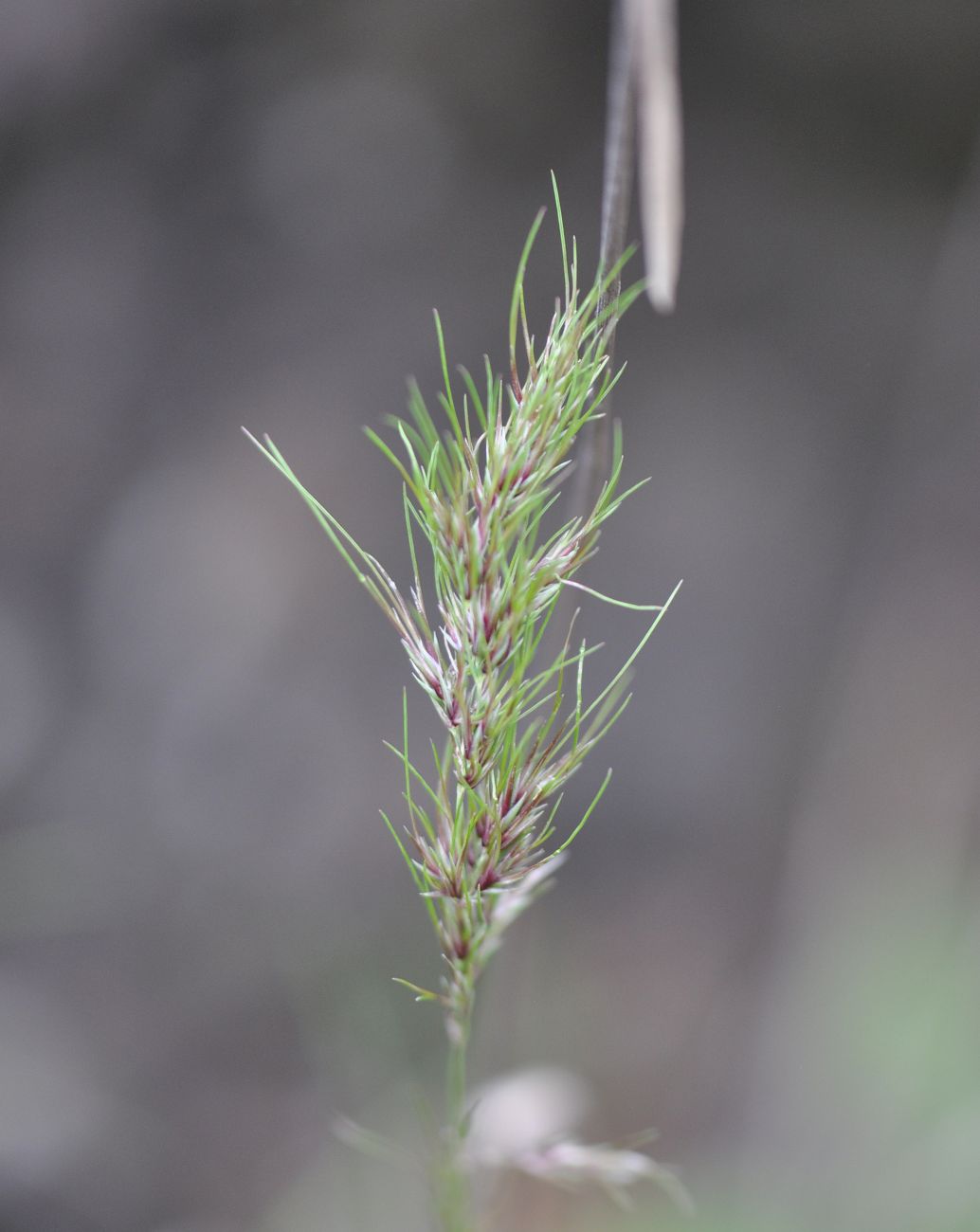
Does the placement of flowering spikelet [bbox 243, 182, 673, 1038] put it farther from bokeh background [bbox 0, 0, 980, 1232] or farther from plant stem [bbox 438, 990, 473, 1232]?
bokeh background [bbox 0, 0, 980, 1232]

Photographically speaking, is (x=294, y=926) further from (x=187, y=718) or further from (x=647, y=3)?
(x=647, y=3)

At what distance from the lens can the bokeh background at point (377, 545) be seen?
155cm

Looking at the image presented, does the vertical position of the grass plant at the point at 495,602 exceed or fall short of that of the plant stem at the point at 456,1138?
it exceeds it

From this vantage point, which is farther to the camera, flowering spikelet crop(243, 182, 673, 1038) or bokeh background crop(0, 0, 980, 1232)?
bokeh background crop(0, 0, 980, 1232)

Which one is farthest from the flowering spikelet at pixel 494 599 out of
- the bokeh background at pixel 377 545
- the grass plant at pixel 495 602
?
the bokeh background at pixel 377 545

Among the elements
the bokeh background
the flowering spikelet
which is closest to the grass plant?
the flowering spikelet

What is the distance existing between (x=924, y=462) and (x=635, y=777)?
76cm

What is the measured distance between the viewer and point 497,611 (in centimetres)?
36

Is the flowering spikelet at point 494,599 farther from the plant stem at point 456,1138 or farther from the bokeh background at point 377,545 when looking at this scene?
the bokeh background at point 377,545

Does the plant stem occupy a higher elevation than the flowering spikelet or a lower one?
lower

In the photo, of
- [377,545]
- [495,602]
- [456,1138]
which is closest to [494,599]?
[495,602]

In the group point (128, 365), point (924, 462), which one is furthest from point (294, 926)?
point (924, 462)

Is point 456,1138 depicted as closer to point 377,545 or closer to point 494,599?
point 494,599

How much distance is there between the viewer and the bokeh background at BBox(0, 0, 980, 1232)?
1.55m
